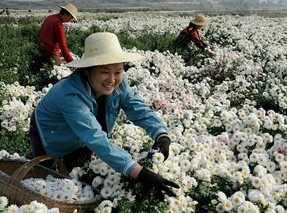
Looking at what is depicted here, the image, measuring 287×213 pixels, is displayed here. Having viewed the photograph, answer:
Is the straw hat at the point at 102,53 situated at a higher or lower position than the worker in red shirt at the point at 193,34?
higher

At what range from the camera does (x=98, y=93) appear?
11.9 feet

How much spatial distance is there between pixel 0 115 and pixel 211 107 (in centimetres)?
287

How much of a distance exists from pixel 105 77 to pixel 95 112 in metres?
0.43

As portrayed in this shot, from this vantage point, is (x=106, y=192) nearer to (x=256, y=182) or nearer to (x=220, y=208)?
(x=220, y=208)

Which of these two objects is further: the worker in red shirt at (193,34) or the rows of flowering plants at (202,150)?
the worker in red shirt at (193,34)

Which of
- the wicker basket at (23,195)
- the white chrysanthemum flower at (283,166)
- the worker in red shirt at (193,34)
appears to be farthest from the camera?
the worker in red shirt at (193,34)

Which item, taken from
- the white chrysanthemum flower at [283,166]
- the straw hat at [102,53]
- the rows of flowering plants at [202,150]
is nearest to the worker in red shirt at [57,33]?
the rows of flowering plants at [202,150]

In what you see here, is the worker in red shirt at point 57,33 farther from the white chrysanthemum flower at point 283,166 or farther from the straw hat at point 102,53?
the white chrysanthemum flower at point 283,166

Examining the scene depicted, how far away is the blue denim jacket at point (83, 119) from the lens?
3301 mm

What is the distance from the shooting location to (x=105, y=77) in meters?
3.49

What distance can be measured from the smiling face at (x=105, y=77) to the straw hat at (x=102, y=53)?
0.25 ft

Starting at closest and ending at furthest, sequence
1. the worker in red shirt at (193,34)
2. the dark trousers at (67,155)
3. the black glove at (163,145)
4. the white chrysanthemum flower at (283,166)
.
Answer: the black glove at (163,145) < the dark trousers at (67,155) < the white chrysanthemum flower at (283,166) < the worker in red shirt at (193,34)

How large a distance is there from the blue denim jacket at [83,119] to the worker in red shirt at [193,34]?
7.01 m

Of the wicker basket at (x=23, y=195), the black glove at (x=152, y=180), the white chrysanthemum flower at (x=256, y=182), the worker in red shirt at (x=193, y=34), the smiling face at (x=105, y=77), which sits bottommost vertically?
the worker in red shirt at (x=193, y=34)
